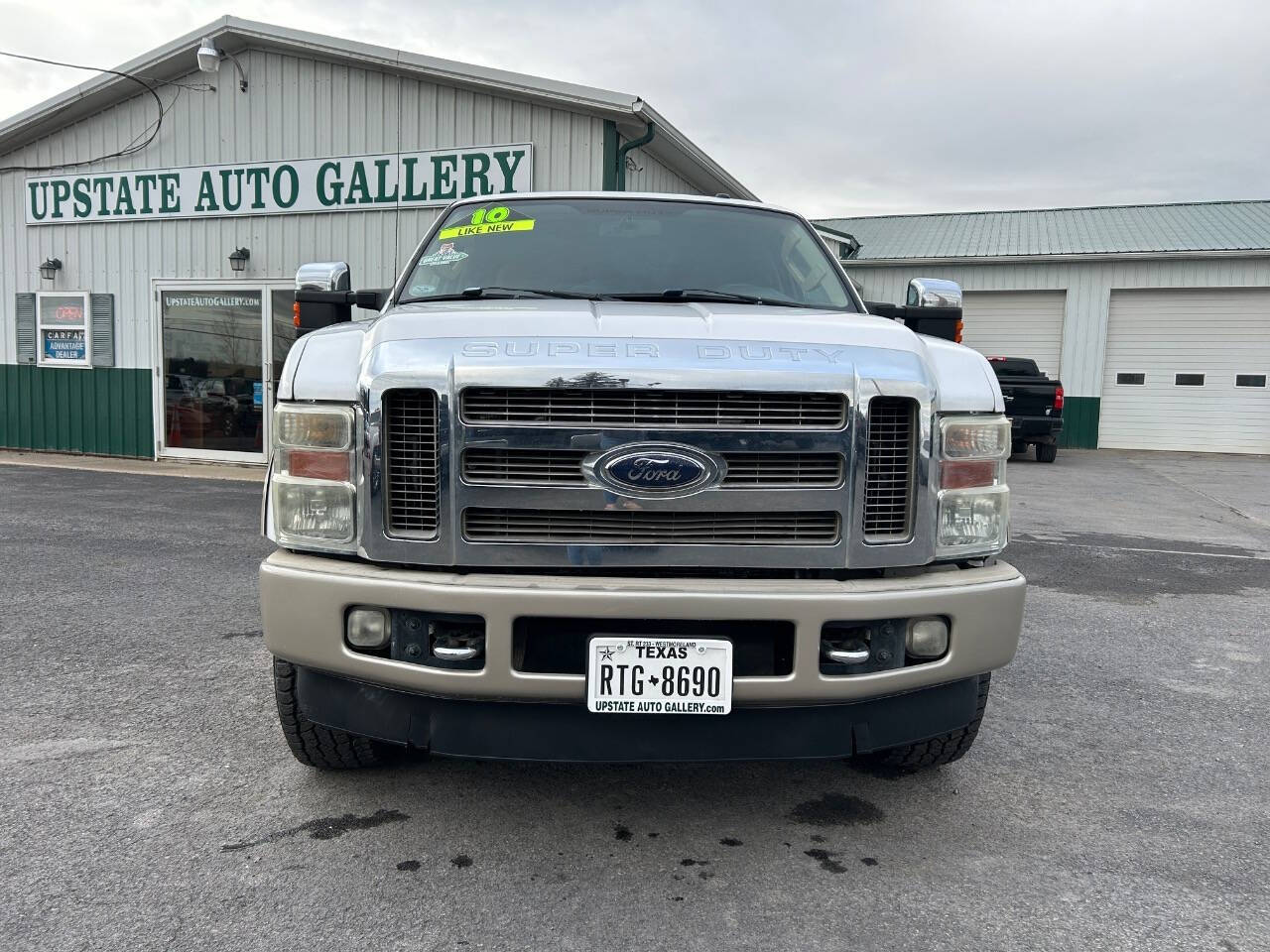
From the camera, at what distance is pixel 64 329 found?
41.8 feet

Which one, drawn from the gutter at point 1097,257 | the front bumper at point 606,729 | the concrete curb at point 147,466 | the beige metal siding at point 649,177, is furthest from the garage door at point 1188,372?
the front bumper at point 606,729

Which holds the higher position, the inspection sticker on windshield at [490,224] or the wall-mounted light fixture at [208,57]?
the wall-mounted light fixture at [208,57]

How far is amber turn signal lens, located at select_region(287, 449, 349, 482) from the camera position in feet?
8.03

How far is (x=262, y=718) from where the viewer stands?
3.50 metres

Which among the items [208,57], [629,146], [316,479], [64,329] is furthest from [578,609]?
[64,329]

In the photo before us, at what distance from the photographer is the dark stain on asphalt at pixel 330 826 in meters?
2.57

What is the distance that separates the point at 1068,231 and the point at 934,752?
20.2 meters

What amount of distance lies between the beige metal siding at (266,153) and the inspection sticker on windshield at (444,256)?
615cm

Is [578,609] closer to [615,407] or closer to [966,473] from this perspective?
[615,407]

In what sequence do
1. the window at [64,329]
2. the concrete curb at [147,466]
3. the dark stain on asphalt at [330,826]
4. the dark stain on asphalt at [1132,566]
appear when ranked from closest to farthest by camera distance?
the dark stain on asphalt at [330,826]
the dark stain on asphalt at [1132,566]
the concrete curb at [147,466]
the window at [64,329]

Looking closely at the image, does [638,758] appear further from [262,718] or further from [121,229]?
[121,229]

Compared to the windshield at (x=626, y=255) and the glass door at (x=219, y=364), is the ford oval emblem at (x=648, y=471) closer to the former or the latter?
the windshield at (x=626, y=255)

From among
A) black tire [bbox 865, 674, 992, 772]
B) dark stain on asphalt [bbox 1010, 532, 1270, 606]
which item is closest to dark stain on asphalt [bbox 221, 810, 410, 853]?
black tire [bbox 865, 674, 992, 772]

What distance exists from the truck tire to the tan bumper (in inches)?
13.0
